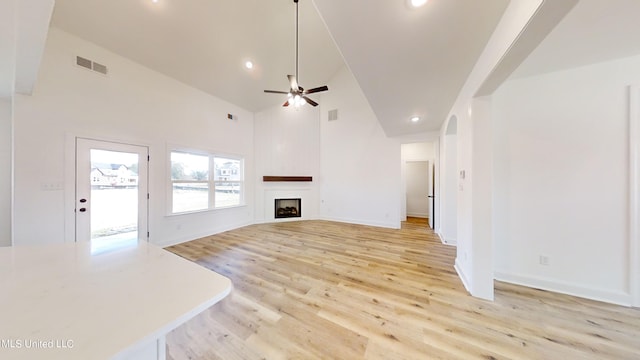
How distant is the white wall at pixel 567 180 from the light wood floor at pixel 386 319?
0.30 metres

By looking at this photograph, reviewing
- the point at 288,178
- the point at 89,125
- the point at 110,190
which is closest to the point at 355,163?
the point at 288,178

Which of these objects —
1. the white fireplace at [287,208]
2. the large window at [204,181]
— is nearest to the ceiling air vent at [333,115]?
the white fireplace at [287,208]

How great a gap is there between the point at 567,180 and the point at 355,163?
4086 mm

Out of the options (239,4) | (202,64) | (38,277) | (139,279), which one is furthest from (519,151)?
(202,64)

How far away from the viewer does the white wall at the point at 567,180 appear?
2133 millimetres

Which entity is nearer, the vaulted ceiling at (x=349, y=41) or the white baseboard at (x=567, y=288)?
the vaulted ceiling at (x=349, y=41)

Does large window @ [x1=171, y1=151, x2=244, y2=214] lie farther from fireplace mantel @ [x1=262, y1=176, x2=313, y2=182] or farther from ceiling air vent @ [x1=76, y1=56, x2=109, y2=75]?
ceiling air vent @ [x1=76, y1=56, x2=109, y2=75]

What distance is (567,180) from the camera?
232 centimetres

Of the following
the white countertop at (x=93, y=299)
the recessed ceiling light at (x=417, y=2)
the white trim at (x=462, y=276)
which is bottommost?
the white trim at (x=462, y=276)

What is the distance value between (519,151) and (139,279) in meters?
3.75

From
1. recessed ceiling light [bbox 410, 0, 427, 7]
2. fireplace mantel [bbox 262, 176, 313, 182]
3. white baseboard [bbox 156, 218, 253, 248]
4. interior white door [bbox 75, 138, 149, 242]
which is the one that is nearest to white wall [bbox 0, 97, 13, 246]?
interior white door [bbox 75, 138, 149, 242]

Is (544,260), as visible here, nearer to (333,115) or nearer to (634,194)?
(634,194)

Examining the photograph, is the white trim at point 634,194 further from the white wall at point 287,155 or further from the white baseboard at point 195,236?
the white baseboard at point 195,236

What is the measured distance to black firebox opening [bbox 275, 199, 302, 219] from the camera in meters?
6.21
